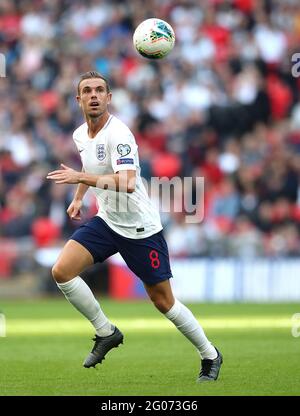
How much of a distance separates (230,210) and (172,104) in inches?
110

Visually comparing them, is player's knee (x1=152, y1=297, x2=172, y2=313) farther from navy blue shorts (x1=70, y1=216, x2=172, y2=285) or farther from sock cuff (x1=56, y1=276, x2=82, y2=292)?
sock cuff (x1=56, y1=276, x2=82, y2=292)

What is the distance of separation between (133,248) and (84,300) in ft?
1.92

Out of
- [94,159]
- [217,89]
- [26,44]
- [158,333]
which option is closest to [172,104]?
[217,89]

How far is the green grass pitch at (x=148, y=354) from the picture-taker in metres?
8.23

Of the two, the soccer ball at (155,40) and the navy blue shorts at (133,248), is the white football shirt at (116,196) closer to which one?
the navy blue shorts at (133,248)

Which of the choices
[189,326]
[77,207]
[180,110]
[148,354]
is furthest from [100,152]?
[180,110]

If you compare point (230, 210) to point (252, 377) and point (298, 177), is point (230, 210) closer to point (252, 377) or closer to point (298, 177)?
point (298, 177)

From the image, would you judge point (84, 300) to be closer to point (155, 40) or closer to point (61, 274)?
point (61, 274)

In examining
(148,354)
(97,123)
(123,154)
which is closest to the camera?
(123,154)

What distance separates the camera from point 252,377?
8828 millimetres

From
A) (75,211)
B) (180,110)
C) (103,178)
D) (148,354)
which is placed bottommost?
(148,354)

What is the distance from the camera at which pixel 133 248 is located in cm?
889

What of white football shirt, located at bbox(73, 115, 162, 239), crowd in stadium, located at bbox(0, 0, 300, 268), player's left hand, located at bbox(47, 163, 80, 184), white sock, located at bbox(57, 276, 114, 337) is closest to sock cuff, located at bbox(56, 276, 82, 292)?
white sock, located at bbox(57, 276, 114, 337)

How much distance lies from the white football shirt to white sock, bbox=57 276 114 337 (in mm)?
545
